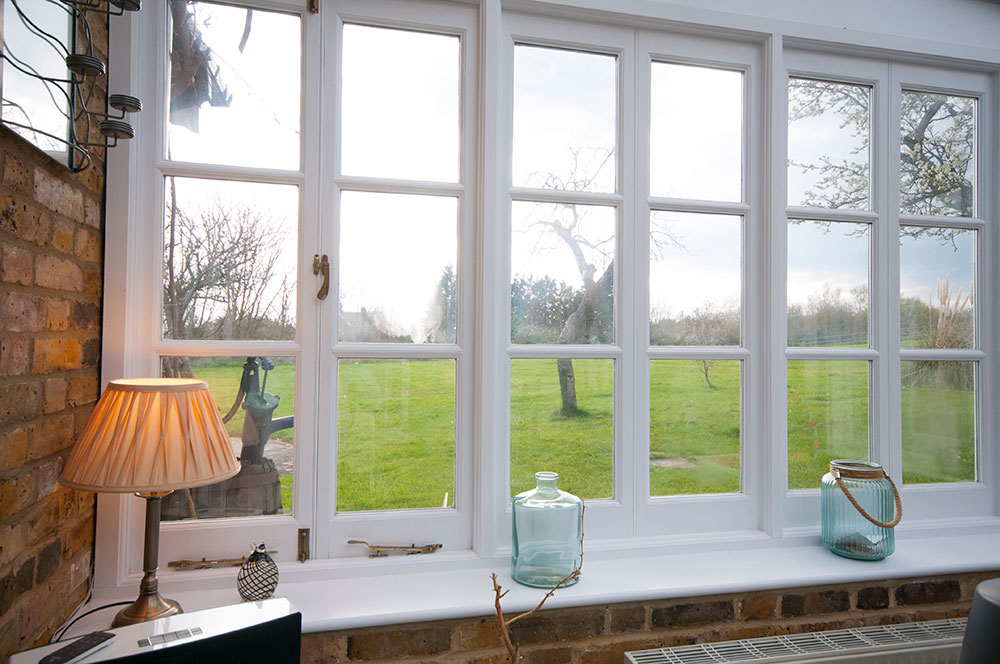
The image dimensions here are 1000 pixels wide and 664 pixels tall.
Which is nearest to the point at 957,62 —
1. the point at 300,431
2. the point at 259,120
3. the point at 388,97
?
the point at 388,97

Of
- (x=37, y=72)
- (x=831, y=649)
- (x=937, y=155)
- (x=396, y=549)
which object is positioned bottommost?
(x=831, y=649)

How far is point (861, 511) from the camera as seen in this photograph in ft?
5.96

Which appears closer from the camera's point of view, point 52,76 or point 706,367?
point 52,76

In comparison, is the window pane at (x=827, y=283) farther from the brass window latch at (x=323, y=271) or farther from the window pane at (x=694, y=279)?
the brass window latch at (x=323, y=271)

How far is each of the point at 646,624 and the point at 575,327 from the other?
34.8 inches

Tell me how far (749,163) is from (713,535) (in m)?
1.25

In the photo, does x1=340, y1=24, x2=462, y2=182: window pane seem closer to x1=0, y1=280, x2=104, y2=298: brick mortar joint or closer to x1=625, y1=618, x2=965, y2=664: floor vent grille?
x1=0, y1=280, x2=104, y2=298: brick mortar joint

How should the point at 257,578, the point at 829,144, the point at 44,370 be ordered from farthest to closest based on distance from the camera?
the point at 829,144 → the point at 257,578 → the point at 44,370

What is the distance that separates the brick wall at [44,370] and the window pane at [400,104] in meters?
0.65

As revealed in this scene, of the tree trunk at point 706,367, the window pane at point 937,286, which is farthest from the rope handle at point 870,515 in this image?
the window pane at point 937,286

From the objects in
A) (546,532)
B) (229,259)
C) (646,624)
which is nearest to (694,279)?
(546,532)

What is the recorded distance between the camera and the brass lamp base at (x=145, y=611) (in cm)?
128

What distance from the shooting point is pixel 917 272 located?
2.16m

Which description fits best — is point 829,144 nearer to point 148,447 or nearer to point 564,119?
point 564,119
